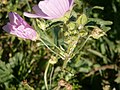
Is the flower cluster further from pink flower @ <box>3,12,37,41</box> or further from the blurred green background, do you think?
the blurred green background

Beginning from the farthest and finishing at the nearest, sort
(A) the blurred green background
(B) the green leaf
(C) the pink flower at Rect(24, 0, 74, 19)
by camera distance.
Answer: (A) the blurred green background → (B) the green leaf → (C) the pink flower at Rect(24, 0, 74, 19)

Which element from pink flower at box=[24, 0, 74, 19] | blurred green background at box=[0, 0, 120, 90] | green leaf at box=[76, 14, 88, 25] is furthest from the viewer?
blurred green background at box=[0, 0, 120, 90]

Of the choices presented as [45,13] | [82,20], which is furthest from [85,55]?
[45,13]

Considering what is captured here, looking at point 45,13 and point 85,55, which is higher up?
point 45,13

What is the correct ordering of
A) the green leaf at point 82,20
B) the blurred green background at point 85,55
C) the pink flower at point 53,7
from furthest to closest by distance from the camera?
1. the blurred green background at point 85,55
2. the green leaf at point 82,20
3. the pink flower at point 53,7

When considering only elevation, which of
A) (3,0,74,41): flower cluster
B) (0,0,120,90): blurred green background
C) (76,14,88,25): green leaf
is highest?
(3,0,74,41): flower cluster

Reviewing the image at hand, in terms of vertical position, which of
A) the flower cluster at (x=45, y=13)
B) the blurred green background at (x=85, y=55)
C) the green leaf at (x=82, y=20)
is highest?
the flower cluster at (x=45, y=13)

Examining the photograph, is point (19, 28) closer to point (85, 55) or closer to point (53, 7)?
point (53, 7)

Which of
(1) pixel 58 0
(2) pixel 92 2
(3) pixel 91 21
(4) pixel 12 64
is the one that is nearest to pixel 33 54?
(4) pixel 12 64

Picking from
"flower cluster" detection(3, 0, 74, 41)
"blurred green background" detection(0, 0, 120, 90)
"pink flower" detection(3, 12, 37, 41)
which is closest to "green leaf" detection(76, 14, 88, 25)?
"flower cluster" detection(3, 0, 74, 41)

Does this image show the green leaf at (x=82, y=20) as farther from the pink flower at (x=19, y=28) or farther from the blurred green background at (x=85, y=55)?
the blurred green background at (x=85, y=55)

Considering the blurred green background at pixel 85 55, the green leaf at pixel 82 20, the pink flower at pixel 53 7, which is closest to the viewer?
the pink flower at pixel 53 7

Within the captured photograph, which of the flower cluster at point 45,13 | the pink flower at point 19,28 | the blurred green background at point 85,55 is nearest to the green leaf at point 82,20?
the flower cluster at point 45,13

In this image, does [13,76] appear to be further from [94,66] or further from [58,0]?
[58,0]
